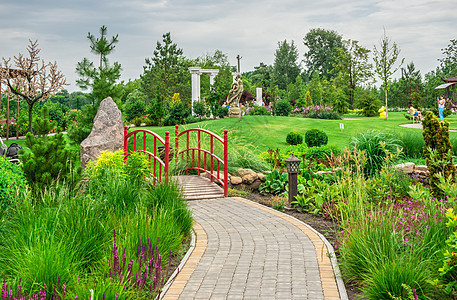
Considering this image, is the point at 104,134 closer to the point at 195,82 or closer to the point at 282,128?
the point at 282,128

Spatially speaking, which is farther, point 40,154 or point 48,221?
point 40,154

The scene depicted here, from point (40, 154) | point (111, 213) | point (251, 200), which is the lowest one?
point (251, 200)

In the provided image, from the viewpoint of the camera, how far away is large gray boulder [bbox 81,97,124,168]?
10.6 metres

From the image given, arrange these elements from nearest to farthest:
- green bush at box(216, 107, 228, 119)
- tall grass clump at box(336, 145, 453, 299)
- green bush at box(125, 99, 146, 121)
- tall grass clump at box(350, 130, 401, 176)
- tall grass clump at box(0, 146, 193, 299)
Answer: tall grass clump at box(0, 146, 193, 299) < tall grass clump at box(336, 145, 453, 299) < tall grass clump at box(350, 130, 401, 176) < green bush at box(125, 99, 146, 121) < green bush at box(216, 107, 228, 119)

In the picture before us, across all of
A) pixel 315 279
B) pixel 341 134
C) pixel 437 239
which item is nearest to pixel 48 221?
pixel 315 279

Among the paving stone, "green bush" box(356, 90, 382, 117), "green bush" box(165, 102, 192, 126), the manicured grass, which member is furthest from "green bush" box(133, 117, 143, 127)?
"green bush" box(356, 90, 382, 117)

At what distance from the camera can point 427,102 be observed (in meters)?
40.1

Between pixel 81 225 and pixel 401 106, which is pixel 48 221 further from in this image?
pixel 401 106

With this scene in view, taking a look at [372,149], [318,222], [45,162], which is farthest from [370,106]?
[45,162]

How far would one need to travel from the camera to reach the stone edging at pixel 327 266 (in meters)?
3.73

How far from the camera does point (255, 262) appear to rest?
448 centimetres

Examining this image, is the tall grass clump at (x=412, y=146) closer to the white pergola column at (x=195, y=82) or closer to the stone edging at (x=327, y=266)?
the stone edging at (x=327, y=266)

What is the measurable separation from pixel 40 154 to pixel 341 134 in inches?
598

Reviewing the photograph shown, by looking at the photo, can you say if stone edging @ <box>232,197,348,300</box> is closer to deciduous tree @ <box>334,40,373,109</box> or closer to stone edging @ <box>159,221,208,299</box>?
stone edging @ <box>159,221,208,299</box>
